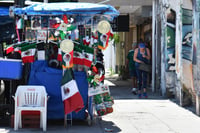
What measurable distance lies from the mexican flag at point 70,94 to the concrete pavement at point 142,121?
446 millimetres

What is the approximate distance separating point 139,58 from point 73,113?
16.6ft

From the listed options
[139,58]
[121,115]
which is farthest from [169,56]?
[121,115]

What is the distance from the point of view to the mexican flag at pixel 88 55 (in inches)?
355

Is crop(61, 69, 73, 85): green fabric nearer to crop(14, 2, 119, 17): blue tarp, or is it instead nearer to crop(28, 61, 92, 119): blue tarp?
crop(28, 61, 92, 119): blue tarp

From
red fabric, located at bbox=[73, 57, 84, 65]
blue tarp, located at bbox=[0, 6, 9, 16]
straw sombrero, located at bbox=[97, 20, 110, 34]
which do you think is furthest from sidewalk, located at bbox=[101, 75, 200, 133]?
blue tarp, located at bbox=[0, 6, 9, 16]

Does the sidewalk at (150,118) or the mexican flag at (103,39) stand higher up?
the mexican flag at (103,39)

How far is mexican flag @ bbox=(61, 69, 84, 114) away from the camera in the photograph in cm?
877

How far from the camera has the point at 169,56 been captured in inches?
546

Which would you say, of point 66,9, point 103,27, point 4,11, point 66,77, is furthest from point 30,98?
point 4,11

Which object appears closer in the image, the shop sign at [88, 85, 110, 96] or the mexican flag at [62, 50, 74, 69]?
the mexican flag at [62, 50, 74, 69]

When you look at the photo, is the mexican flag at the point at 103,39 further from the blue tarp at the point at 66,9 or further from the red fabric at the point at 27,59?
the red fabric at the point at 27,59

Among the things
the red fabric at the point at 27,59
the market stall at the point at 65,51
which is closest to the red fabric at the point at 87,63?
the market stall at the point at 65,51

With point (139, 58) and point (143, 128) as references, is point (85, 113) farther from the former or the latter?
point (139, 58)

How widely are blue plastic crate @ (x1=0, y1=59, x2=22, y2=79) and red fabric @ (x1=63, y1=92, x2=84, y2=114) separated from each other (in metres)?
1.15
